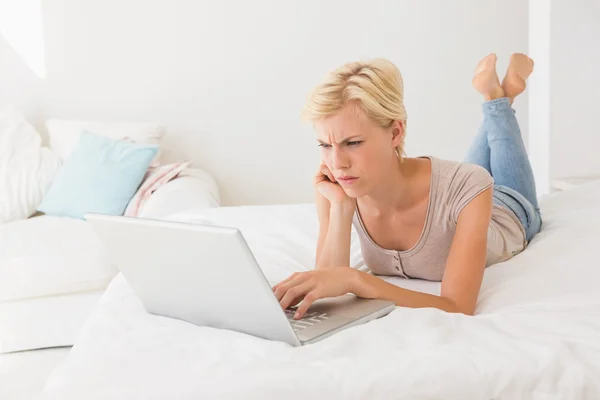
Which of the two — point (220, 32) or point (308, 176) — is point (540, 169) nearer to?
point (308, 176)

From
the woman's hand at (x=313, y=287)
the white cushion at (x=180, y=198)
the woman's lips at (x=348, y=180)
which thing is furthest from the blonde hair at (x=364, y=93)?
the white cushion at (x=180, y=198)

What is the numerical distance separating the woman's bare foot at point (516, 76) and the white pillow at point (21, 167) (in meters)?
2.08

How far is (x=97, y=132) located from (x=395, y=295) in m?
2.46

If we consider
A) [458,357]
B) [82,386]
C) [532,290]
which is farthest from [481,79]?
[82,386]

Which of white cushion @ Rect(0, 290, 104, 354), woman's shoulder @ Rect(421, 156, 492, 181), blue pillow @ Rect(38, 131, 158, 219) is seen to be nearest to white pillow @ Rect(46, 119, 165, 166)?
blue pillow @ Rect(38, 131, 158, 219)

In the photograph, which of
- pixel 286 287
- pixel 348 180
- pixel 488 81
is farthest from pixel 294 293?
pixel 488 81

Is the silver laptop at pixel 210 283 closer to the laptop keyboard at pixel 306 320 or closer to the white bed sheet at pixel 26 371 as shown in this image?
the laptop keyboard at pixel 306 320

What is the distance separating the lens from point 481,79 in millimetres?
2561

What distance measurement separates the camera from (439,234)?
6.03ft

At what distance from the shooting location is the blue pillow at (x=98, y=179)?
332 cm

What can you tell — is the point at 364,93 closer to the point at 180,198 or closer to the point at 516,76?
the point at 516,76

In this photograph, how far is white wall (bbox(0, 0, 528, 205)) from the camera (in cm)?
392

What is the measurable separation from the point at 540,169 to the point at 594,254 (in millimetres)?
1773

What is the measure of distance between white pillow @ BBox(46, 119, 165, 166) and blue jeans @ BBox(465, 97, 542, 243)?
1.69 m
